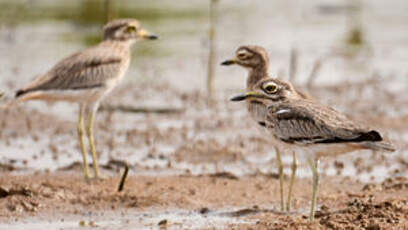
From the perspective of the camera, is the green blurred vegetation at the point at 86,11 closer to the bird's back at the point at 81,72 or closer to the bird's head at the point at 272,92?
the bird's back at the point at 81,72

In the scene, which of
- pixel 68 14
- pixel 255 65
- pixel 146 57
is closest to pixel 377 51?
pixel 146 57

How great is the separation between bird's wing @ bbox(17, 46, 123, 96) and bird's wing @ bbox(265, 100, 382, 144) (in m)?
2.40

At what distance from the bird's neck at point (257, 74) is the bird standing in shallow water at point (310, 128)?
103 cm

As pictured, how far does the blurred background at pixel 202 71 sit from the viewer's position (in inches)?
368

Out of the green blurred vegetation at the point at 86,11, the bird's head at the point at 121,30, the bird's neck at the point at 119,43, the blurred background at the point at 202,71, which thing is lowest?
the blurred background at the point at 202,71

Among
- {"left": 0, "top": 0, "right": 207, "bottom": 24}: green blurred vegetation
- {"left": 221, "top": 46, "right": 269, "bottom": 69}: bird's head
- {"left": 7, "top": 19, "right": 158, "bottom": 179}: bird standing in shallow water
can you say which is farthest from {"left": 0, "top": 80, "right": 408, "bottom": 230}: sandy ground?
{"left": 0, "top": 0, "right": 207, "bottom": 24}: green blurred vegetation

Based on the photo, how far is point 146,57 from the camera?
48.9 feet

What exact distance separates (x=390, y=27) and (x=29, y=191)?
39.9ft

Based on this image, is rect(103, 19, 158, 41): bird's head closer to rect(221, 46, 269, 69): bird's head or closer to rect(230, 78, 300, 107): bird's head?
rect(221, 46, 269, 69): bird's head

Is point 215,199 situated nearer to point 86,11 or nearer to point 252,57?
point 252,57

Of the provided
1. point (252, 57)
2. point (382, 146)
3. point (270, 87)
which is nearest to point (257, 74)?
point (252, 57)

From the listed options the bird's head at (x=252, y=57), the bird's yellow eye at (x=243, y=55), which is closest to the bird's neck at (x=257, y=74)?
the bird's head at (x=252, y=57)

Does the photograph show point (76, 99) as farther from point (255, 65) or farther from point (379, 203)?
point (379, 203)

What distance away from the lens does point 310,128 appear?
20.9 feet
